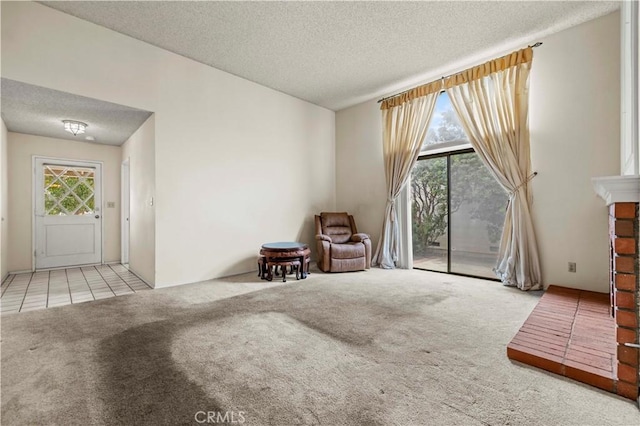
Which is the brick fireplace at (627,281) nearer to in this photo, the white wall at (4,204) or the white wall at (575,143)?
the white wall at (575,143)

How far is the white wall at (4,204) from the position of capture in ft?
13.6

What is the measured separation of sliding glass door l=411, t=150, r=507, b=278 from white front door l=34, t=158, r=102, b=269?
622 cm

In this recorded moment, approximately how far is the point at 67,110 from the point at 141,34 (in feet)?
4.74

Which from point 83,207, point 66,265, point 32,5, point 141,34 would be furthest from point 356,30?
point 66,265

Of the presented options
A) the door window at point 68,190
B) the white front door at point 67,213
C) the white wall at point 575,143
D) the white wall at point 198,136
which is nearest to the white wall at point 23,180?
the white front door at point 67,213

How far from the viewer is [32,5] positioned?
2.94m

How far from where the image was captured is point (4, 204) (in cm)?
435

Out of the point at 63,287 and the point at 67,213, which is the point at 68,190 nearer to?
the point at 67,213

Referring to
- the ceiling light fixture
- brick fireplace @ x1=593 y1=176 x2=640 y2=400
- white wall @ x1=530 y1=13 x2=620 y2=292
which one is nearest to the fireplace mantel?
brick fireplace @ x1=593 y1=176 x2=640 y2=400

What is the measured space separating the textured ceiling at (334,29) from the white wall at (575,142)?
35cm

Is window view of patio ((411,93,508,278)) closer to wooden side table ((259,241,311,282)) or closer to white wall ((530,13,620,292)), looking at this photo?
white wall ((530,13,620,292))

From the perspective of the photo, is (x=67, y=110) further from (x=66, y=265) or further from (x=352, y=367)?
(x=352, y=367)

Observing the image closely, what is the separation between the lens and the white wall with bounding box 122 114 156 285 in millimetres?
3879

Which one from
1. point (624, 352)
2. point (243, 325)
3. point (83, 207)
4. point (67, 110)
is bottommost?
point (243, 325)
